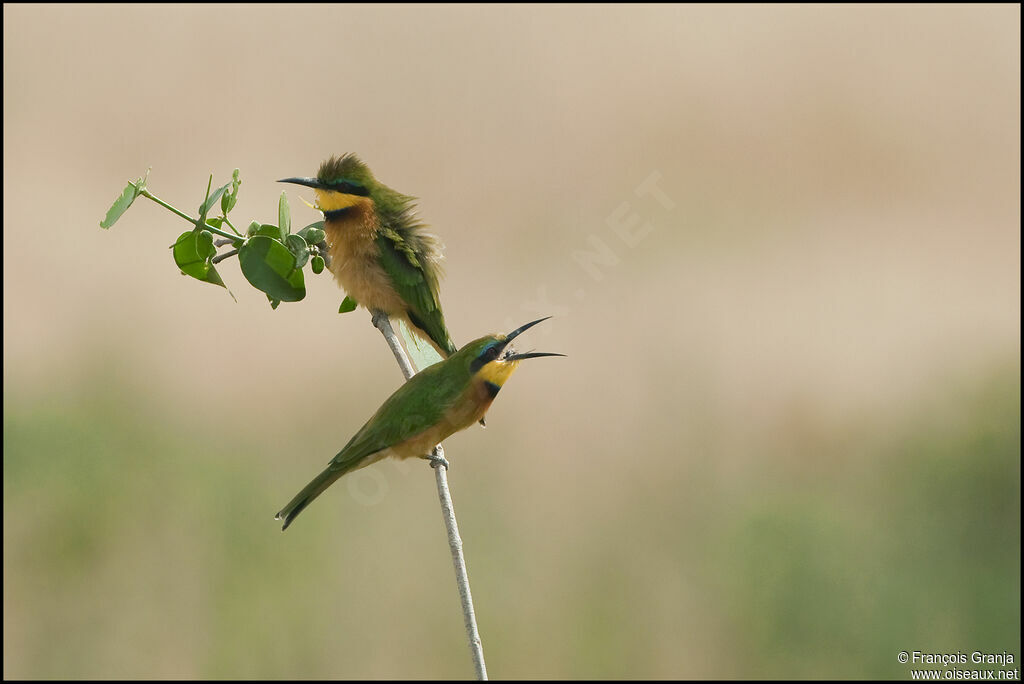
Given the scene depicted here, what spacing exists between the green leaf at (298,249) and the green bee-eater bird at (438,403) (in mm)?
164

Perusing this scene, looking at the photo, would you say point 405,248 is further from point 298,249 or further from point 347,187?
point 298,249

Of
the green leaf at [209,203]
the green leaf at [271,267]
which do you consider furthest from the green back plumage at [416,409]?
the green leaf at [209,203]

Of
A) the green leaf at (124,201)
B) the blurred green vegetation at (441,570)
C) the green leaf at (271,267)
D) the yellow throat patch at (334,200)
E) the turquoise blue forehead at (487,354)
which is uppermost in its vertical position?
the yellow throat patch at (334,200)

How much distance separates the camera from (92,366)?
14.4ft

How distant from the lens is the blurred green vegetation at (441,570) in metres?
4.11

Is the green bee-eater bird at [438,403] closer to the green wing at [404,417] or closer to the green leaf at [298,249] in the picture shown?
the green wing at [404,417]

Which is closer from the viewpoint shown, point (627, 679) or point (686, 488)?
point (627, 679)

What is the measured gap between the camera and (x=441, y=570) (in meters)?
4.51

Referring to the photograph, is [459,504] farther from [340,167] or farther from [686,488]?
[340,167]

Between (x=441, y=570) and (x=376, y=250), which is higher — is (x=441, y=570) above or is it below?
below

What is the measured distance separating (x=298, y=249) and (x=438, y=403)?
207mm

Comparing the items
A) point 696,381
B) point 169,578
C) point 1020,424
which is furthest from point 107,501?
point 1020,424

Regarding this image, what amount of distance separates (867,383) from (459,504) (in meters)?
3.58

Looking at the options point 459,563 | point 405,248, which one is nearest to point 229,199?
point 459,563
